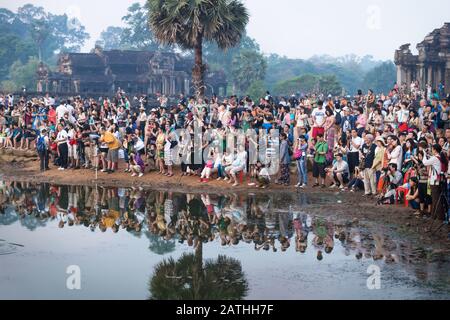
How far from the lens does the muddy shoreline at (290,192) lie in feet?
59.1

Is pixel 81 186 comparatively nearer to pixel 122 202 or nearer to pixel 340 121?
pixel 122 202

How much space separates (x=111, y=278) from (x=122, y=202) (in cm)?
855

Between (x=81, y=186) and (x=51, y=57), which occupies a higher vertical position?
(x=51, y=57)

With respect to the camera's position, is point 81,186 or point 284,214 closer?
point 284,214

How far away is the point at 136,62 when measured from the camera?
220 feet

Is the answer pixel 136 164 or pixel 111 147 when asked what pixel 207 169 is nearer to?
pixel 136 164

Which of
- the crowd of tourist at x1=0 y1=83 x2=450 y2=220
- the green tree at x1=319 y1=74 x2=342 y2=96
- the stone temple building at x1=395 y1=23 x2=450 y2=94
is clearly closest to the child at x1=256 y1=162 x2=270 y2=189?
the crowd of tourist at x1=0 y1=83 x2=450 y2=220

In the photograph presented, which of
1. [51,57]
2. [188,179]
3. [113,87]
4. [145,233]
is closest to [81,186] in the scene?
[188,179]

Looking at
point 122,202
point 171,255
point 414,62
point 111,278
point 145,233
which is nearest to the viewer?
point 111,278

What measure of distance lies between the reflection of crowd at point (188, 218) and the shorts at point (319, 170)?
2.18 meters

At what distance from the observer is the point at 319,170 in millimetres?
23844

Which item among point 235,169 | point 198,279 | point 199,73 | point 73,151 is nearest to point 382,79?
point 199,73

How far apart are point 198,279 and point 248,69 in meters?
65.1

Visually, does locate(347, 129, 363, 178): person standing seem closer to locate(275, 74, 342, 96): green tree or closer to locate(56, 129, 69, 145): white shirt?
locate(56, 129, 69, 145): white shirt
